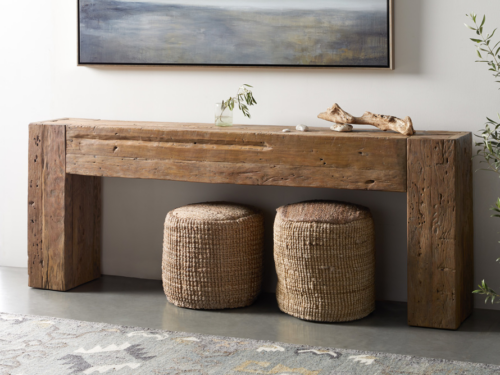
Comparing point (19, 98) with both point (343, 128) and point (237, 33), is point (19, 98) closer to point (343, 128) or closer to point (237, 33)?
point (237, 33)

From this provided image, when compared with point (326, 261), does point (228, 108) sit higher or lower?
higher

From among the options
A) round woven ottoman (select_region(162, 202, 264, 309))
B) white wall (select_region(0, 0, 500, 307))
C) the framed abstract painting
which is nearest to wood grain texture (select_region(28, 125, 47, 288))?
white wall (select_region(0, 0, 500, 307))

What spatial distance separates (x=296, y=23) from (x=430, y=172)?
1.02 meters

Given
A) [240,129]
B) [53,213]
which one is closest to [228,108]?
[240,129]

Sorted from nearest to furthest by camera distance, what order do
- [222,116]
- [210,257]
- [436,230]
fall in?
[436,230] → [210,257] → [222,116]

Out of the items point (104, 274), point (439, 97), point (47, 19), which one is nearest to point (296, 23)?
point (439, 97)

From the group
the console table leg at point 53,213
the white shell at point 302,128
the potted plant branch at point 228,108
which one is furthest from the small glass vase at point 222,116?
the console table leg at point 53,213

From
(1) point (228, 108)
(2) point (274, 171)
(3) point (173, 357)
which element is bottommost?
(3) point (173, 357)

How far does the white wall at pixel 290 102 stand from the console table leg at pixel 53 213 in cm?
28

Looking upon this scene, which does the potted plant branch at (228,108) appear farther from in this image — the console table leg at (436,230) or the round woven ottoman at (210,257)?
the console table leg at (436,230)

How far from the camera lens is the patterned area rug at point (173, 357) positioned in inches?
86.1

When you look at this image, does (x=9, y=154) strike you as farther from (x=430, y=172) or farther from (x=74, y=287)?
(x=430, y=172)

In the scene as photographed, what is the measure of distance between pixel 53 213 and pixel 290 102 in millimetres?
1327

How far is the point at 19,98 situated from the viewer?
11.6ft
